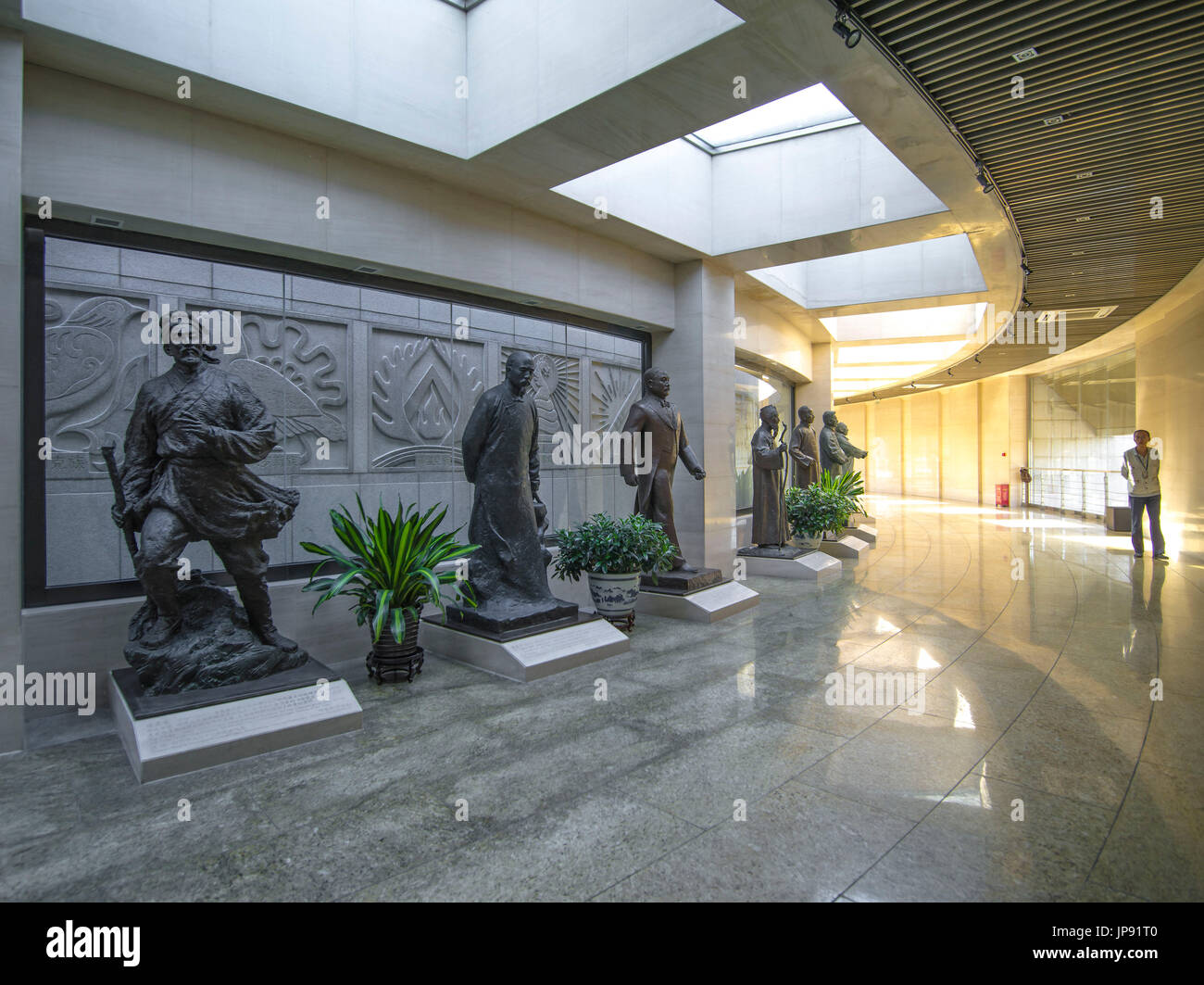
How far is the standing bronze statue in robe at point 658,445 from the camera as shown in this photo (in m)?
6.45

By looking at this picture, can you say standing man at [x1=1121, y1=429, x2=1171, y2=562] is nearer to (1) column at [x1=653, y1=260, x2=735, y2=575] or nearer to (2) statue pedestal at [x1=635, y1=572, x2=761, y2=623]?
(1) column at [x1=653, y1=260, x2=735, y2=575]

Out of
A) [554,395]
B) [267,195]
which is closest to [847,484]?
[554,395]

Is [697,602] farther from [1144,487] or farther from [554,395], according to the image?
[1144,487]

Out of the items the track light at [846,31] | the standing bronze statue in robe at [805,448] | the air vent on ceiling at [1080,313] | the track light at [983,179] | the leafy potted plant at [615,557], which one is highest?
the air vent on ceiling at [1080,313]

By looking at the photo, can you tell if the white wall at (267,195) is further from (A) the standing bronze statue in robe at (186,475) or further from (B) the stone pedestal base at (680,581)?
(B) the stone pedestal base at (680,581)

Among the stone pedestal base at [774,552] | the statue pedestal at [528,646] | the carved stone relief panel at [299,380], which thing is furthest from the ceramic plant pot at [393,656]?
the stone pedestal base at [774,552]

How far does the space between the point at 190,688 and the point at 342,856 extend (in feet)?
5.55

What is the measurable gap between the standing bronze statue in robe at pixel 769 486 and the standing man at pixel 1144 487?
504cm

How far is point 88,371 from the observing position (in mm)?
4129

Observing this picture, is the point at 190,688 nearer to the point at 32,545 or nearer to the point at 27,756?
the point at 27,756

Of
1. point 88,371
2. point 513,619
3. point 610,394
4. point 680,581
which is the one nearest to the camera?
point 88,371

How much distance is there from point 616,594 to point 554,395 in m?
2.44

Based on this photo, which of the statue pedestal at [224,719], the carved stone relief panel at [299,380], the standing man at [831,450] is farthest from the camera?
the standing man at [831,450]
